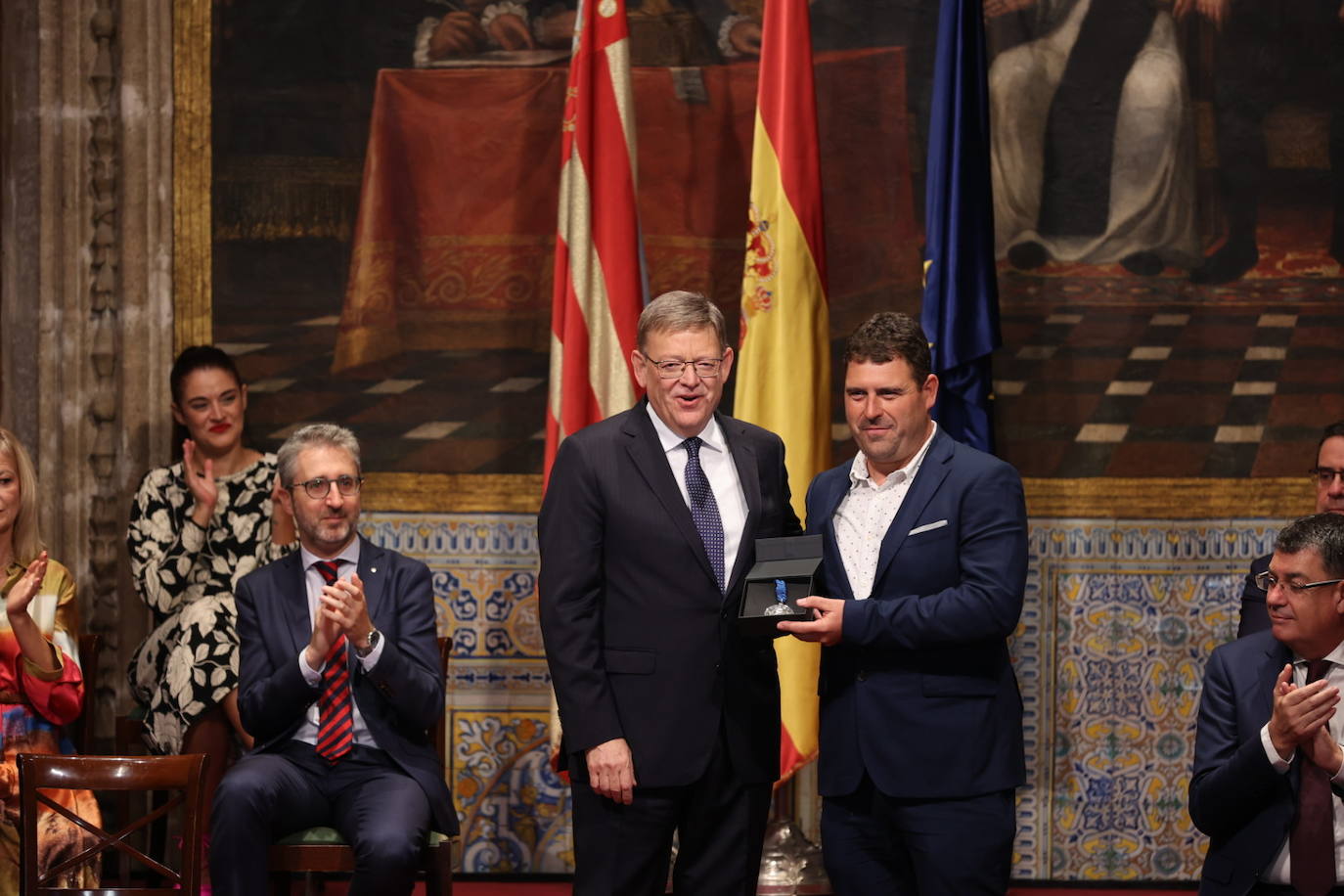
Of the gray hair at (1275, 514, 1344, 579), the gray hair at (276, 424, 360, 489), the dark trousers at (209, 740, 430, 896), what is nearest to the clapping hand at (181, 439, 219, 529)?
the gray hair at (276, 424, 360, 489)

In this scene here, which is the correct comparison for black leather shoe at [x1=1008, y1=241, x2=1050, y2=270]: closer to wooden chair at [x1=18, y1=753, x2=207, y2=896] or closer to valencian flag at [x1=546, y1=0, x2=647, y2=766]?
valencian flag at [x1=546, y1=0, x2=647, y2=766]

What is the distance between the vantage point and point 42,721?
4.03m

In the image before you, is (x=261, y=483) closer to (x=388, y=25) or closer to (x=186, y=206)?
(x=186, y=206)

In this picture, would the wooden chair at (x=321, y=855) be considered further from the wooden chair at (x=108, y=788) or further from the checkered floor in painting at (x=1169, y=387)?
the checkered floor in painting at (x=1169, y=387)

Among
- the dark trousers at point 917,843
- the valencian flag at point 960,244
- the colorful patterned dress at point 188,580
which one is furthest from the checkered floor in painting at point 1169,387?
the colorful patterned dress at point 188,580

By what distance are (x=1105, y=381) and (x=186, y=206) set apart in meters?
3.29

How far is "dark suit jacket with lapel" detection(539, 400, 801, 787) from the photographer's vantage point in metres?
3.12

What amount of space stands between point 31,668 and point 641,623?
183 centimetres

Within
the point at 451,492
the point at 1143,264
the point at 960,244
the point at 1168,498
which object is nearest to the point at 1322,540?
the point at 960,244

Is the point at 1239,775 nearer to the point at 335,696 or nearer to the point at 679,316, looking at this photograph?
the point at 679,316

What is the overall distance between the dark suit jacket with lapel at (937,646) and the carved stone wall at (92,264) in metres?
2.99

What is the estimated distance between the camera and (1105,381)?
5043 millimetres

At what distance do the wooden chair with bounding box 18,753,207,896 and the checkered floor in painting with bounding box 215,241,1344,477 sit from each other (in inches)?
76.1

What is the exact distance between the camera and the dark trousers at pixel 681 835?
3.15m
